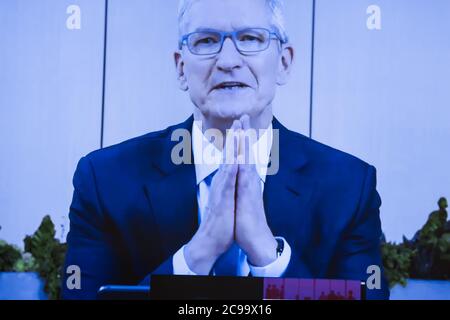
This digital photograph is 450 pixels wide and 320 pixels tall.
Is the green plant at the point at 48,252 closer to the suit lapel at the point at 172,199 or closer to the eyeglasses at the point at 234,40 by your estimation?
the suit lapel at the point at 172,199

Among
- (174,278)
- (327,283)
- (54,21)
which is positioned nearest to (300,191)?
(327,283)

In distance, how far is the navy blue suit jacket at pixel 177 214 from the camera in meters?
3.53

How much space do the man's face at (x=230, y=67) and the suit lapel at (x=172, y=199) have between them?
23cm

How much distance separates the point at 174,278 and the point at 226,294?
206 mm

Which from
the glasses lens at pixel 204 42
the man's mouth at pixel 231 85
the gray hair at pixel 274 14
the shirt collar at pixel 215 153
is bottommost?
the shirt collar at pixel 215 153

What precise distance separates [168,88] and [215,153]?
1.05ft

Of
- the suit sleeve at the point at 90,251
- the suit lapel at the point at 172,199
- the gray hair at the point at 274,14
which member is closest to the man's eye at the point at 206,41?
the gray hair at the point at 274,14

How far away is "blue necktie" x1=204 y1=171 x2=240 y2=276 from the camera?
350 cm

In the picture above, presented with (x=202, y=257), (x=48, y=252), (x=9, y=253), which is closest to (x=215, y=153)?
(x=202, y=257)

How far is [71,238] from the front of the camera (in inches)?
140

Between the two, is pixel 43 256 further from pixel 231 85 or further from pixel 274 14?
pixel 274 14

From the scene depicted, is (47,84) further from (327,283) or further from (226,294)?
(327,283)

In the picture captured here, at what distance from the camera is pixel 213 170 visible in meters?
3.56

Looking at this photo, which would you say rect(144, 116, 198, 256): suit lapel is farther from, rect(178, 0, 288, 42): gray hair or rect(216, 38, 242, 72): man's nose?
rect(178, 0, 288, 42): gray hair
